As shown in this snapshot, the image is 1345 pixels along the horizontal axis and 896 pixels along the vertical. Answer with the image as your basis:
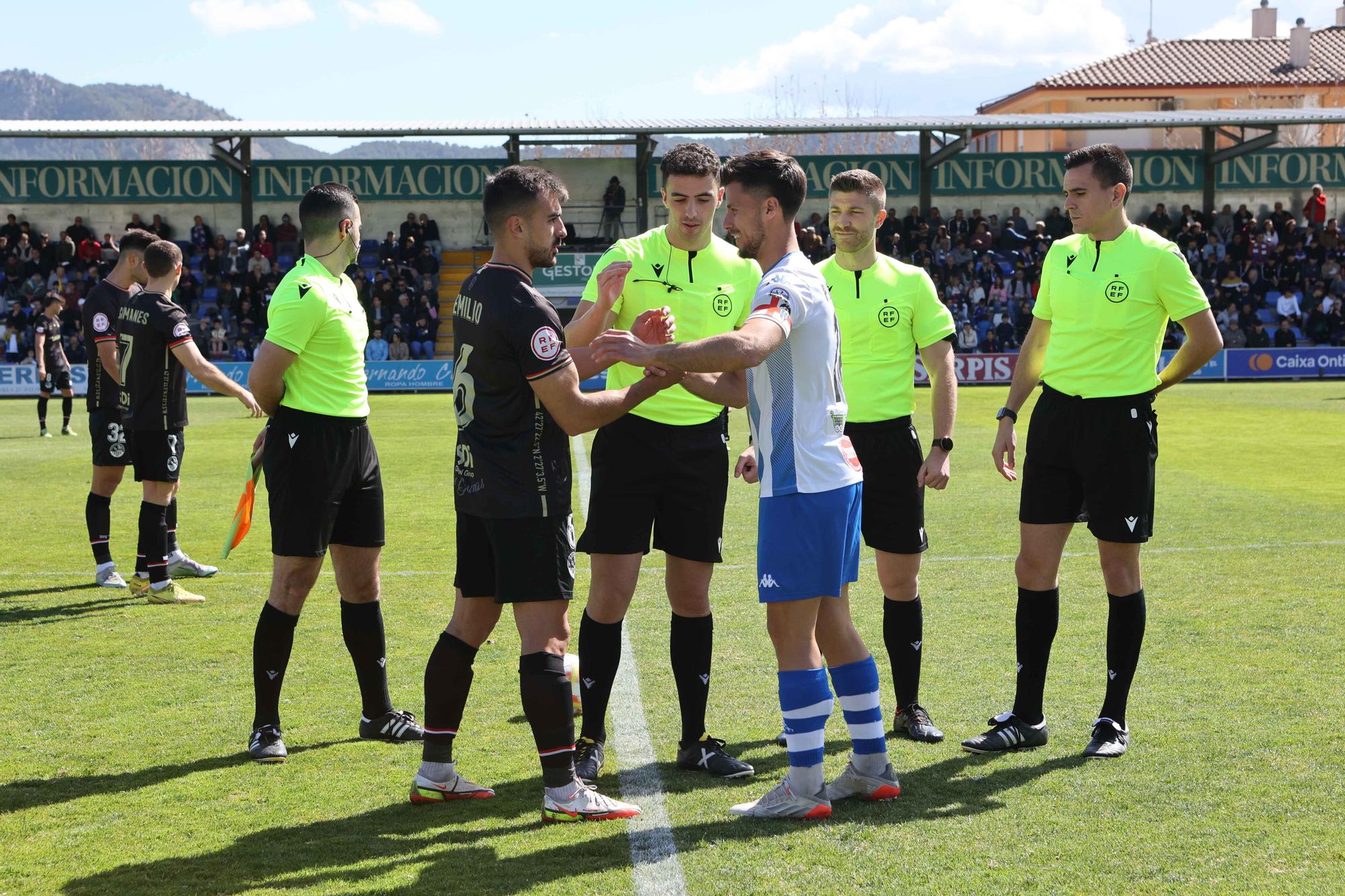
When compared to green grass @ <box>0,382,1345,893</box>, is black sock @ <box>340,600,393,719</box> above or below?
above

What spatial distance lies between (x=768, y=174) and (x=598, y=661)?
6.77 ft

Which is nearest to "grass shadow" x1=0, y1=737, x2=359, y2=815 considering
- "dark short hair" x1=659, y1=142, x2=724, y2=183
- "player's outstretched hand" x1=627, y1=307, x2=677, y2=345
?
"player's outstretched hand" x1=627, y1=307, x2=677, y2=345

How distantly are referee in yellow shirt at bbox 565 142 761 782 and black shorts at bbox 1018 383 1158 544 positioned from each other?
138cm

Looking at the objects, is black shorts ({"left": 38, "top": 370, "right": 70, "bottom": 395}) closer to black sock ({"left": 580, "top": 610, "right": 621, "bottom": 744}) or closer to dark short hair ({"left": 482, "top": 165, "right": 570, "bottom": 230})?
black sock ({"left": 580, "top": 610, "right": 621, "bottom": 744})

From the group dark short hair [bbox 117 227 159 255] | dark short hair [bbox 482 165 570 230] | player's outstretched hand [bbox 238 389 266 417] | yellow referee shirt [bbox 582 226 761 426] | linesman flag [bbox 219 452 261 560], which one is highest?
dark short hair [bbox 117 227 159 255]

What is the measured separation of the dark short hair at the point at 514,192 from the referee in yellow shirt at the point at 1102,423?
7.51ft

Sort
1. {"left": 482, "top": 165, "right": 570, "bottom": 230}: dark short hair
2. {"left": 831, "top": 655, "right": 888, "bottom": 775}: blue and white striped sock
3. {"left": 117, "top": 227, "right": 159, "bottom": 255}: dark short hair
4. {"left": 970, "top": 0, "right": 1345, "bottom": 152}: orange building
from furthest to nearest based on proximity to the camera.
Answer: {"left": 970, "top": 0, "right": 1345, "bottom": 152}: orange building < {"left": 117, "top": 227, "right": 159, "bottom": 255}: dark short hair < {"left": 831, "top": 655, "right": 888, "bottom": 775}: blue and white striped sock < {"left": 482, "top": 165, "right": 570, "bottom": 230}: dark short hair

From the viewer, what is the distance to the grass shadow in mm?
4699

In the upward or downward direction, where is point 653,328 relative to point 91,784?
upward

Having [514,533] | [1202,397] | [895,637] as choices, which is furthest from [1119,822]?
[1202,397]

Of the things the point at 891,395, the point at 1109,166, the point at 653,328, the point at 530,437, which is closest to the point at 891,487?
the point at 891,395

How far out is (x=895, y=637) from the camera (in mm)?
5680

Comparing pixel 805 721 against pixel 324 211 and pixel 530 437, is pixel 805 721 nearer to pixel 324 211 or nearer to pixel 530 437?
pixel 530 437

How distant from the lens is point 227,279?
3556 cm
